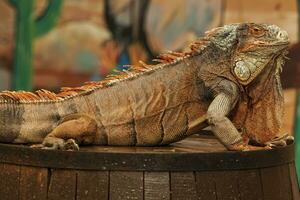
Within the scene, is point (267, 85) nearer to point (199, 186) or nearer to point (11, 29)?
point (199, 186)

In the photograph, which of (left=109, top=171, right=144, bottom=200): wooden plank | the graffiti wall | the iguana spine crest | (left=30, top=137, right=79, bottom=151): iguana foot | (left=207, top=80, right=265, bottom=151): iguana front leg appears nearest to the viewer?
(left=109, top=171, right=144, bottom=200): wooden plank

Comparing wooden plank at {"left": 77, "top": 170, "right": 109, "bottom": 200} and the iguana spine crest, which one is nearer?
wooden plank at {"left": 77, "top": 170, "right": 109, "bottom": 200}

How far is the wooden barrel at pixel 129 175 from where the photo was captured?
1.95 m

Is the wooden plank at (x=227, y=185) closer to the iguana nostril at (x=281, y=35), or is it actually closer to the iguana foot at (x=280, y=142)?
the iguana foot at (x=280, y=142)

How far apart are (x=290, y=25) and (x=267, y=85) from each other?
8.52 feet

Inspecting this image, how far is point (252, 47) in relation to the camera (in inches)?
90.2

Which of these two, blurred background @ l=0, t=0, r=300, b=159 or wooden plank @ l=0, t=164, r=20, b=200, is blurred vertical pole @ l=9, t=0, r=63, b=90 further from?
wooden plank @ l=0, t=164, r=20, b=200

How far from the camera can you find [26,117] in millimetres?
2318

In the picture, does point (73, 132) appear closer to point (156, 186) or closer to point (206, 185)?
point (156, 186)

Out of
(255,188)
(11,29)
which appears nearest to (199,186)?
(255,188)

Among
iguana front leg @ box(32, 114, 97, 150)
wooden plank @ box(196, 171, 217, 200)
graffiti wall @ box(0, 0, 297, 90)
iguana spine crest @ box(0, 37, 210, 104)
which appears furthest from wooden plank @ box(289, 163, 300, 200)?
graffiti wall @ box(0, 0, 297, 90)

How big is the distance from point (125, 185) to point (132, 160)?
0.26 ft

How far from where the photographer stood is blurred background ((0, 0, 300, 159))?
469cm

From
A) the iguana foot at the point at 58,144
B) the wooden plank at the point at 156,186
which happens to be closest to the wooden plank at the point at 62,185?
the iguana foot at the point at 58,144
